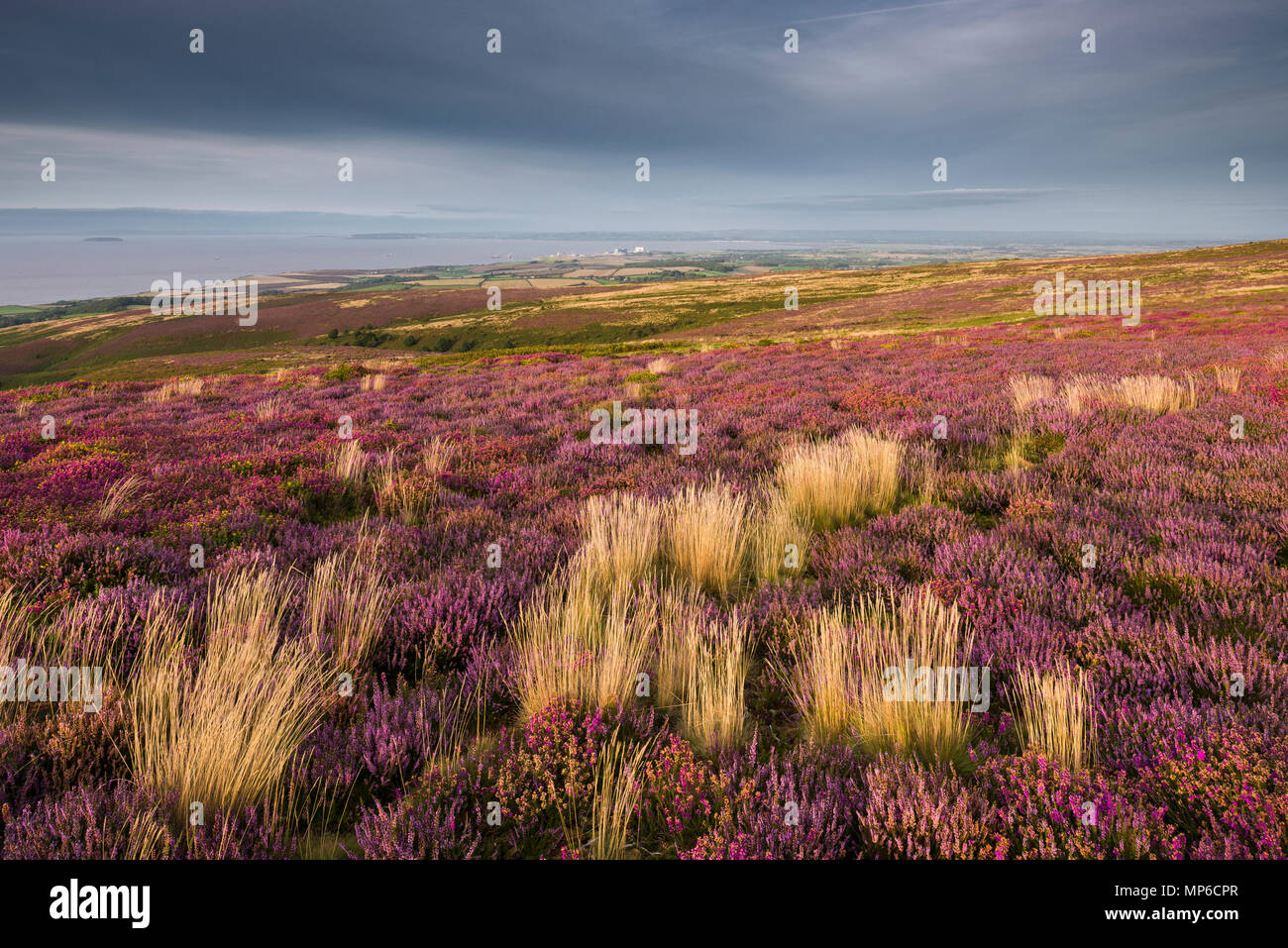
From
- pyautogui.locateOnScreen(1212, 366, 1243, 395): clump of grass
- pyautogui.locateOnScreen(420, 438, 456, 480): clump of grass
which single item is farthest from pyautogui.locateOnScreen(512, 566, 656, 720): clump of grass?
pyautogui.locateOnScreen(1212, 366, 1243, 395): clump of grass

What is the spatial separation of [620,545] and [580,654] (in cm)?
144

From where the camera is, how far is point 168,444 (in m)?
8.90

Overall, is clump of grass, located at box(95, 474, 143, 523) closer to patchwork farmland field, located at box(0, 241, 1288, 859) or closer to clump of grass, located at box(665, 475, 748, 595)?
patchwork farmland field, located at box(0, 241, 1288, 859)

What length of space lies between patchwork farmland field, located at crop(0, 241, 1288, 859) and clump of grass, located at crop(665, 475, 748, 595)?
0.10 feet

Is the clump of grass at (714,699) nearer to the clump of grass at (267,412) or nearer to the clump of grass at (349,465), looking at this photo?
the clump of grass at (349,465)

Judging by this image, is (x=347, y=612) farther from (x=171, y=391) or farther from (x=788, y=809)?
(x=171, y=391)

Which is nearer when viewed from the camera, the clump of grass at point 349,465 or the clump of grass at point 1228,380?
the clump of grass at point 349,465

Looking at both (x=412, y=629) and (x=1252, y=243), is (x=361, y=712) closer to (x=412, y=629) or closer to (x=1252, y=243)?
(x=412, y=629)

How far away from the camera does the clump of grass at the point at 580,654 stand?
279 centimetres

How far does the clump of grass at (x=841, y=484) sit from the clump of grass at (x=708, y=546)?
1218mm

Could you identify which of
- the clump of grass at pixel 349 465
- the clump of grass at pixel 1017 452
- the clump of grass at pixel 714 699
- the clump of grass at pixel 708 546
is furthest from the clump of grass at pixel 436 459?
the clump of grass at pixel 1017 452
